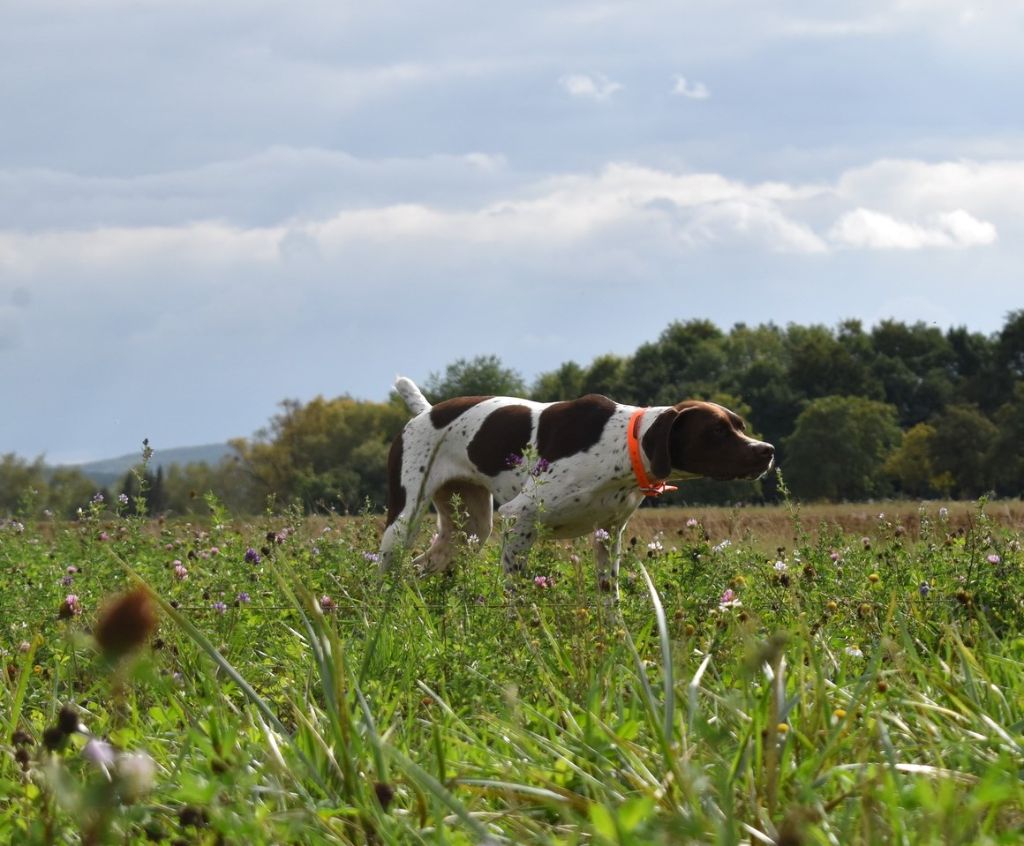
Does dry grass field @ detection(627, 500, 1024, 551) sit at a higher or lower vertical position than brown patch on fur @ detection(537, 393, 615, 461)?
lower

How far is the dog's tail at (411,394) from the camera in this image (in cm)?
965

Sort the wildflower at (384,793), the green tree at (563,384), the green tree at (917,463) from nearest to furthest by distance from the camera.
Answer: the wildflower at (384,793)
the green tree at (917,463)
the green tree at (563,384)

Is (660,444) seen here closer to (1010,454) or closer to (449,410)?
(449,410)

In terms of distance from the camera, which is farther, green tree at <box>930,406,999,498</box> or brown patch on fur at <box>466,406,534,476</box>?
green tree at <box>930,406,999,498</box>

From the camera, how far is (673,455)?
762 cm

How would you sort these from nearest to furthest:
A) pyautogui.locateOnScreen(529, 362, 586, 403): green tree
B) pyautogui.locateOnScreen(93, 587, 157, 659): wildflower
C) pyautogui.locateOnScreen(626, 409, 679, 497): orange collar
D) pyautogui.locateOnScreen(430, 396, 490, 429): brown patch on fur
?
1. pyautogui.locateOnScreen(93, 587, 157, 659): wildflower
2. pyautogui.locateOnScreen(626, 409, 679, 497): orange collar
3. pyautogui.locateOnScreen(430, 396, 490, 429): brown patch on fur
4. pyautogui.locateOnScreen(529, 362, 586, 403): green tree

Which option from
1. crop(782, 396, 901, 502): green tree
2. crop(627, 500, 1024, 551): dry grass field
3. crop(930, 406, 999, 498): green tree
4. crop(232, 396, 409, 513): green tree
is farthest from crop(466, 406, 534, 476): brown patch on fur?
crop(232, 396, 409, 513): green tree

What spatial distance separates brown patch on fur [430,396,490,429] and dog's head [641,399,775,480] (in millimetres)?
1607

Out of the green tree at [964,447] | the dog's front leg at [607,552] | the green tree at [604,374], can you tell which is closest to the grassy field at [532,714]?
the dog's front leg at [607,552]

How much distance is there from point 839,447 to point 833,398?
8.67 feet

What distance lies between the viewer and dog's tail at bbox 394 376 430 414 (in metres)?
9.65

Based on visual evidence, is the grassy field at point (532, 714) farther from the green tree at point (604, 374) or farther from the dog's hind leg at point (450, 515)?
the green tree at point (604, 374)

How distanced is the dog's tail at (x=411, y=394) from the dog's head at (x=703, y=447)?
2480 millimetres

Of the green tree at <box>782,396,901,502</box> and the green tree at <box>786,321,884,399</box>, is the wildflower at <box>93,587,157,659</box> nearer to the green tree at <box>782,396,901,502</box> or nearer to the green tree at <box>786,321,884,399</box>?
the green tree at <box>782,396,901,502</box>
